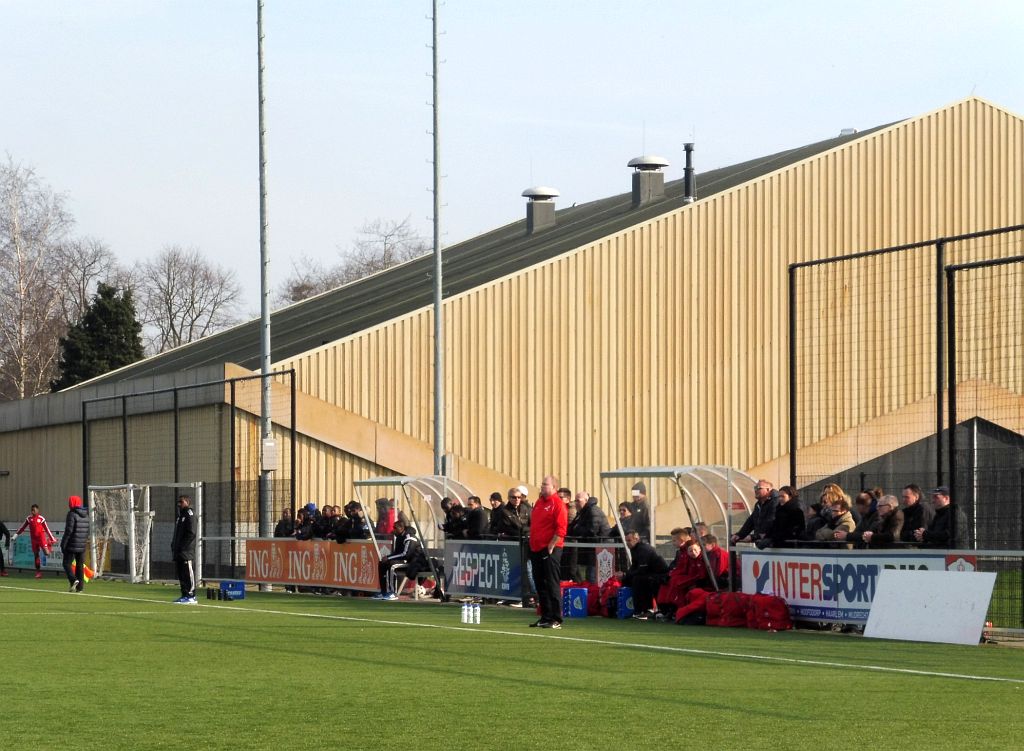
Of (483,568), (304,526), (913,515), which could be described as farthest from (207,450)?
(913,515)

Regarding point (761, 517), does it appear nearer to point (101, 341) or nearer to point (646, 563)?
point (646, 563)

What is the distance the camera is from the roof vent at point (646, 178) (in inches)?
2079

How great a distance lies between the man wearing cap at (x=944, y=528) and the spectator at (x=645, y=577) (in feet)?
12.7

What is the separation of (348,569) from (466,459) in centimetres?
1043

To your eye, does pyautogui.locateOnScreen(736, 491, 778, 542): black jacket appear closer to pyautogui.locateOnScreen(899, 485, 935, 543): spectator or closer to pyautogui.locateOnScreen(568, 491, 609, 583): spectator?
pyautogui.locateOnScreen(899, 485, 935, 543): spectator

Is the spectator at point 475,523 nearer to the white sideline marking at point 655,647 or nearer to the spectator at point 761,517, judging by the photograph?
the white sideline marking at point 655,647

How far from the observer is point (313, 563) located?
30.1 meters

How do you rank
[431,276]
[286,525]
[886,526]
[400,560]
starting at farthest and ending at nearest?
[431,276], [286,525], [400,560], [886,526]

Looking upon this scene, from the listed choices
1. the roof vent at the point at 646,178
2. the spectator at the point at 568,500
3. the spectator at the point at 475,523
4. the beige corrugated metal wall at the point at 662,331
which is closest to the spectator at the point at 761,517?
the spectator at the point at 568,500

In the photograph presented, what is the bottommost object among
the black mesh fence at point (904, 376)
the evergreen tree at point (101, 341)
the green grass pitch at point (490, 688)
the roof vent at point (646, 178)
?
the green grass pitch at point (490, 688)

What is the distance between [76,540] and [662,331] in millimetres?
16419

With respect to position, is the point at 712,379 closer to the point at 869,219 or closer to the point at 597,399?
the point at 597,399

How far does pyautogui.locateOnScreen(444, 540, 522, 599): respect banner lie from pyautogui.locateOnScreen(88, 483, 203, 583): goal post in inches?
333

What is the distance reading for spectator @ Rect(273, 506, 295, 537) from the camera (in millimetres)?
31247
